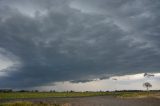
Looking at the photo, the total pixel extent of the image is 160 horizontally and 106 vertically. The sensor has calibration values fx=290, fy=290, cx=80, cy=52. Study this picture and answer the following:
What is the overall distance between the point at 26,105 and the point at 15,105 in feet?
7.94

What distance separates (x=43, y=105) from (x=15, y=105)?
725 cm

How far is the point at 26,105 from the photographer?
65188 millimetres

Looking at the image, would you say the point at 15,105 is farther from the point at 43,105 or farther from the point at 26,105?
the point at 43,105

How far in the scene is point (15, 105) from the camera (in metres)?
64.6

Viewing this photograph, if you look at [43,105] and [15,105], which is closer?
[15,105]

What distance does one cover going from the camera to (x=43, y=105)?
6900 cm

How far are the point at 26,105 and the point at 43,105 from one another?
5118 mm

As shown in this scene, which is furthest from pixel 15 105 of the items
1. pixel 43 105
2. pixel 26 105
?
pixel 43 105
